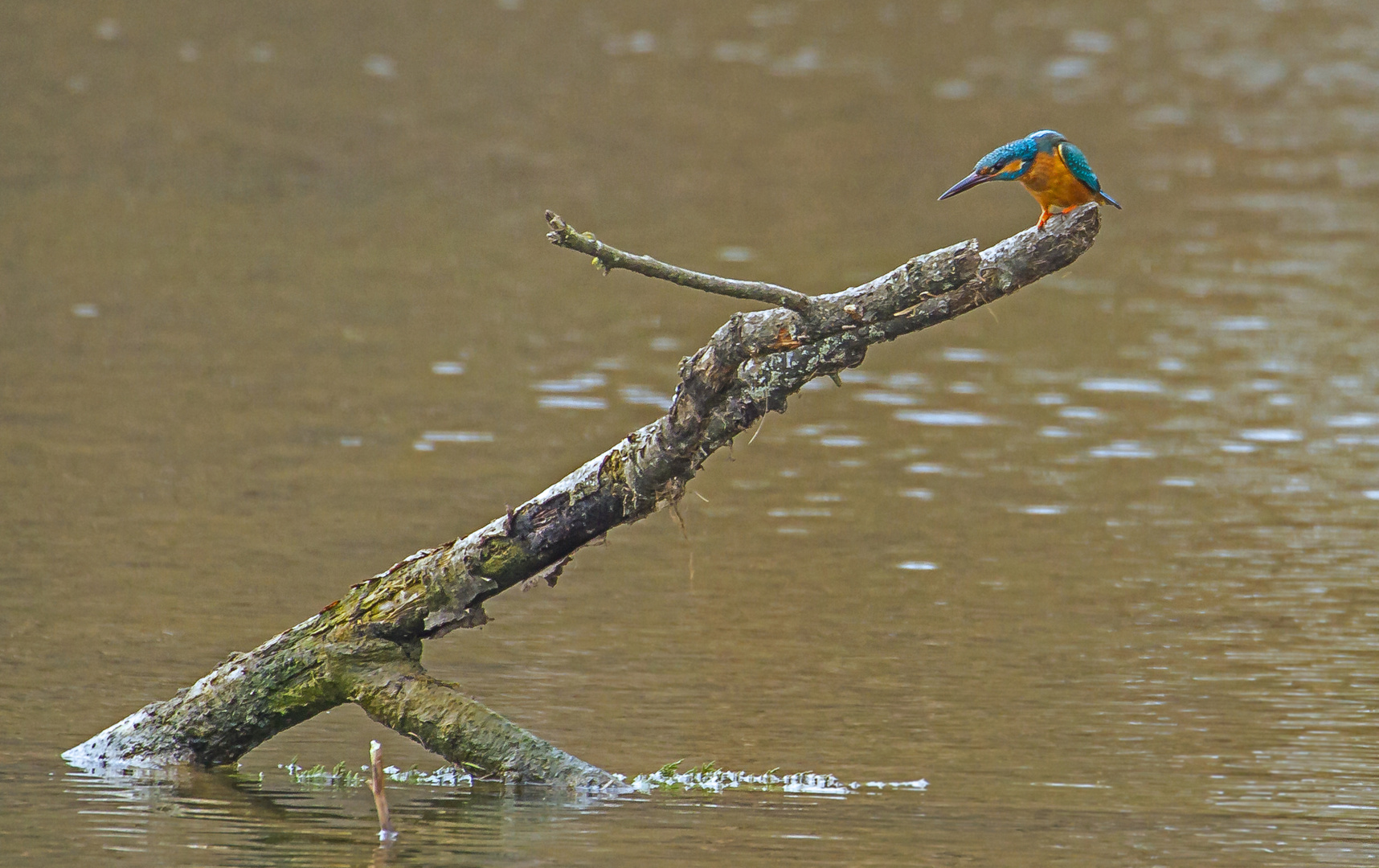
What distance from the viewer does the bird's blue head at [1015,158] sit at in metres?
7.69

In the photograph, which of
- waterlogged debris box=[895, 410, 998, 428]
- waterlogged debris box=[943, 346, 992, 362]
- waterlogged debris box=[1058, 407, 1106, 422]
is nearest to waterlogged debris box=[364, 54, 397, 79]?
waterlogged debris box=[943, 346, 992, 362]

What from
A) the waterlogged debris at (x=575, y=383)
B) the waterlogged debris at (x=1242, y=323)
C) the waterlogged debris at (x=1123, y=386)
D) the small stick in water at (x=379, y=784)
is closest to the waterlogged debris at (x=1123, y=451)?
the waterlogged debris at (x=1123, y=386)

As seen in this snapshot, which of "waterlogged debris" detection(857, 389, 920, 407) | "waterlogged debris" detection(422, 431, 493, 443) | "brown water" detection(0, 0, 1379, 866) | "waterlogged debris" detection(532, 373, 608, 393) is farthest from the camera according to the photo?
"waterlogged debris" detection(857, 389, 920, 407)

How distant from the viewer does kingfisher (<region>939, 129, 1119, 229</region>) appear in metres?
7.60

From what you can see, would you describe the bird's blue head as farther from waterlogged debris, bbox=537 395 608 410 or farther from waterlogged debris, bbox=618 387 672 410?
waterlogged debris, bbox=537 395 608 410

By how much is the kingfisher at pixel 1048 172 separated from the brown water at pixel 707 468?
2430 millimetres

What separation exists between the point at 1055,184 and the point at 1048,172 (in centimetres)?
5

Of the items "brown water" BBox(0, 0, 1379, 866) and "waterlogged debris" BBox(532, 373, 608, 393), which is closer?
"brown water" BBox(0, 0, 1379, 866)

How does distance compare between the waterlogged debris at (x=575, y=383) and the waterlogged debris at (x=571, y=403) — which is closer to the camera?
the waterlogged debris at (x=571, y=403)

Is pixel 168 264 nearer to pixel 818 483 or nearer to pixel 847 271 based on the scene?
pixel 847 271

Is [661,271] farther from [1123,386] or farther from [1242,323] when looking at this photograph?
[1242,323]

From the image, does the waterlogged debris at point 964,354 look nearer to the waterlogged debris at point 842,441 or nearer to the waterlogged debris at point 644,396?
the waterlogged debris at point 842,441

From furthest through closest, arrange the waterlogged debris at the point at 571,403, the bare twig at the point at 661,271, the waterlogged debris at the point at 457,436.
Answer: the waterlogged debris at the point at 571,403, the waterlogged debris at the point at 457,436, the bare twig at the point at 661,271

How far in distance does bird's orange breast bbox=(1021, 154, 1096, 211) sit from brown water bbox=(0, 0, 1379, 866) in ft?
7.96
